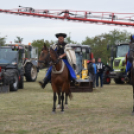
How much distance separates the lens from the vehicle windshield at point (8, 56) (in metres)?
20.8

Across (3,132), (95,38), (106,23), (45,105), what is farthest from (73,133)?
(95,38)

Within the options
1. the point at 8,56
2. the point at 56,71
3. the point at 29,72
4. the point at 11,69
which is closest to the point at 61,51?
the point at 56,71

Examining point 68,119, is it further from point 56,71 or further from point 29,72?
point 29,72

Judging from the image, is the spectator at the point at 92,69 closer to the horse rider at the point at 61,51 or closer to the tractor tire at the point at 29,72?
the tractor tire at the point at 29,72

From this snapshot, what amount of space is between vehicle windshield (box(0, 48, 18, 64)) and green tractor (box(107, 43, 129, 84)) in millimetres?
8326

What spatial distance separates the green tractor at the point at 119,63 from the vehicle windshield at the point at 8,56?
27.3ft

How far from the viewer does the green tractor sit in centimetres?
2697

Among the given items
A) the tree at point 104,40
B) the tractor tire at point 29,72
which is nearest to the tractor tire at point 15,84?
the tractor tire at point 29,72

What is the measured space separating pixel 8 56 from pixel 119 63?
934cm

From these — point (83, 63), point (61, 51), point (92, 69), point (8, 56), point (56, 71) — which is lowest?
point (92, 69)

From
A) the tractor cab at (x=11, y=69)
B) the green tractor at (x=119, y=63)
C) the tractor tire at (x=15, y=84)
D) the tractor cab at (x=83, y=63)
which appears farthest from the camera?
the green tractor at (x=119, y=63)

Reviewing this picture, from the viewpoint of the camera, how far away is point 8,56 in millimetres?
21125

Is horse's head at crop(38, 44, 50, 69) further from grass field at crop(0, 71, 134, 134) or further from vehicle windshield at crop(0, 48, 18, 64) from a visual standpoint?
vehicle windshield at crop(0, 48, 18, 64)

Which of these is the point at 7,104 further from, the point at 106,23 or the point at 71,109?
the point at 106,23
